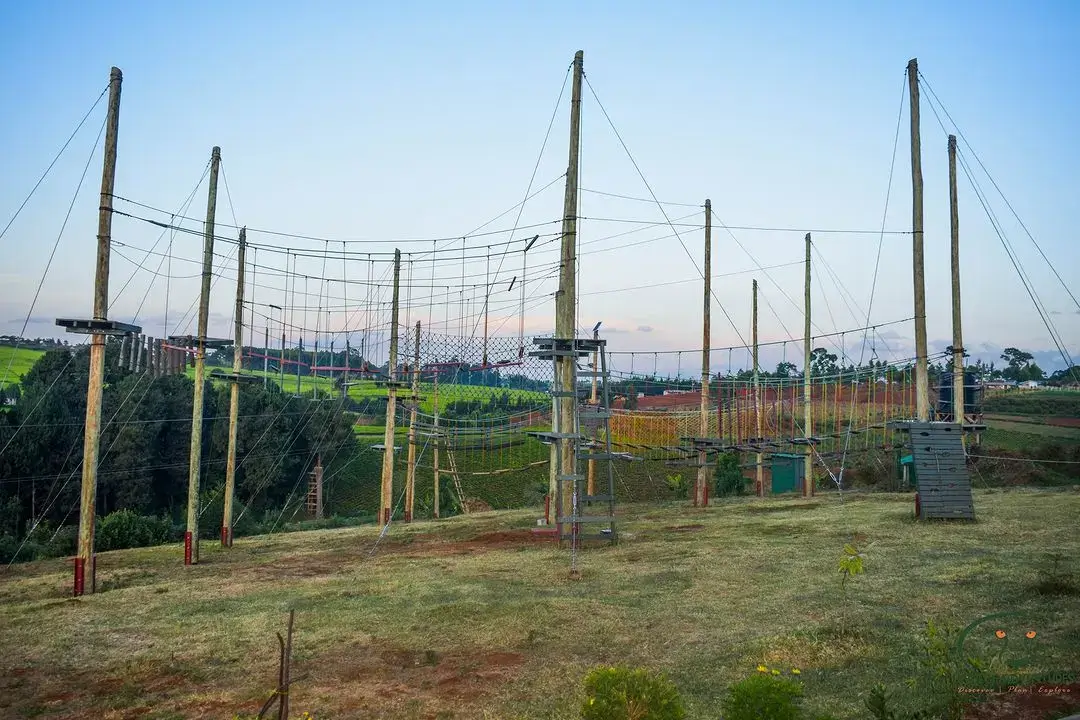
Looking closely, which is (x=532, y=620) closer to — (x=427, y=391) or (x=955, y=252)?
(x=955, y=252)

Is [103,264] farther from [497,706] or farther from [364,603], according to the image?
[497,706]

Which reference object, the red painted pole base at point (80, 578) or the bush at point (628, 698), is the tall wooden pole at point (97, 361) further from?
the bush at point (628, 698)

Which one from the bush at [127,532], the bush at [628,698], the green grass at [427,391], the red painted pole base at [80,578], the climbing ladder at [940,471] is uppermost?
the green grass at [427,391]

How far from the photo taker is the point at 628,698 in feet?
23.9

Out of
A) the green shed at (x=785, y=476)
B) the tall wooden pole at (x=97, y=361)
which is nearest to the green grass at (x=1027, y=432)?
the green shed at (x=785, y=476)

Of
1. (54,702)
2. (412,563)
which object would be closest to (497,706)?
(54,702)

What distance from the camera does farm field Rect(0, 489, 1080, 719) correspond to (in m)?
10.5

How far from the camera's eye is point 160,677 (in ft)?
39.1

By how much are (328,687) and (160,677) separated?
9.36 feet

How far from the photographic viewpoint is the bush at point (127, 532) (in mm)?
33362

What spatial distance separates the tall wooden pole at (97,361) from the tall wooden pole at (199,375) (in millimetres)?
3707

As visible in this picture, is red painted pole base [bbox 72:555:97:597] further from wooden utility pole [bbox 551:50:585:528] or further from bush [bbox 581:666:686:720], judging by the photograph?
bush [bbox 581:666:686:720]

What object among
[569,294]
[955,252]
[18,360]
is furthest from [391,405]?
[18,360]

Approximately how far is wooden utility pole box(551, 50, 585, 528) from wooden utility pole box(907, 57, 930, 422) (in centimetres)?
929
